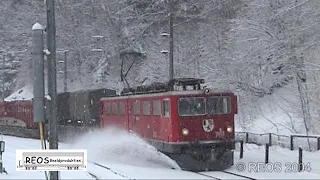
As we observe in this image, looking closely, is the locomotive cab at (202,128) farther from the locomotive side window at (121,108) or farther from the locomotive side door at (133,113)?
the locomotive side window at (121,108)

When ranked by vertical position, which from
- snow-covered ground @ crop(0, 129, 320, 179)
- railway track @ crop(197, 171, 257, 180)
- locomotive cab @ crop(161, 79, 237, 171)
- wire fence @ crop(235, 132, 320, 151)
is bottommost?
railway track @ crop(197, 171, 257, 180)

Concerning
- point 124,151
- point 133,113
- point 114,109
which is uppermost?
point 114,109

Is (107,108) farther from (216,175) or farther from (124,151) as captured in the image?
(216,175)

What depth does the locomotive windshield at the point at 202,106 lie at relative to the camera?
726 inches

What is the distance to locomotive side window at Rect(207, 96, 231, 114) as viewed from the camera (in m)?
18.9

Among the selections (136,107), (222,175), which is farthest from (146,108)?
(222,175)

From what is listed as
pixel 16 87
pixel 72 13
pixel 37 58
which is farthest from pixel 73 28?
pixel 37 58

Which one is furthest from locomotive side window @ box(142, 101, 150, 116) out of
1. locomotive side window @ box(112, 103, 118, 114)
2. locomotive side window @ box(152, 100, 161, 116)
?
locomotive side window @ box(112, 103, 118, 114)

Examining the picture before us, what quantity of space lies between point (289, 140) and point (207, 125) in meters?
6.49

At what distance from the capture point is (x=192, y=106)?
18.6 meters

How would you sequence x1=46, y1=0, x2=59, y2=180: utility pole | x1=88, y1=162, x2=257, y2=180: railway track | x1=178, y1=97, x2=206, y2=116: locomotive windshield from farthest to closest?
x1=178, y1=97, x2=206, y2=116: locomotive windshield < x1=88, y1=162, x2=257, y2=180: railway track < x1=46, y1=0, x2=59, y2=180: utility pole

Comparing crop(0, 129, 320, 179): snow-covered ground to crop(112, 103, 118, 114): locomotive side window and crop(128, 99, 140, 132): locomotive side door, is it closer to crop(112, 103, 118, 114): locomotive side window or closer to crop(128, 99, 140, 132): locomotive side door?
crop(128, 99, 140, 132): locomotive side door

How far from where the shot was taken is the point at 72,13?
60.5 metres

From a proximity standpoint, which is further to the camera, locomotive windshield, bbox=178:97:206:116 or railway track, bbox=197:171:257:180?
locomotive windshield, bbox=178:97:206:116
